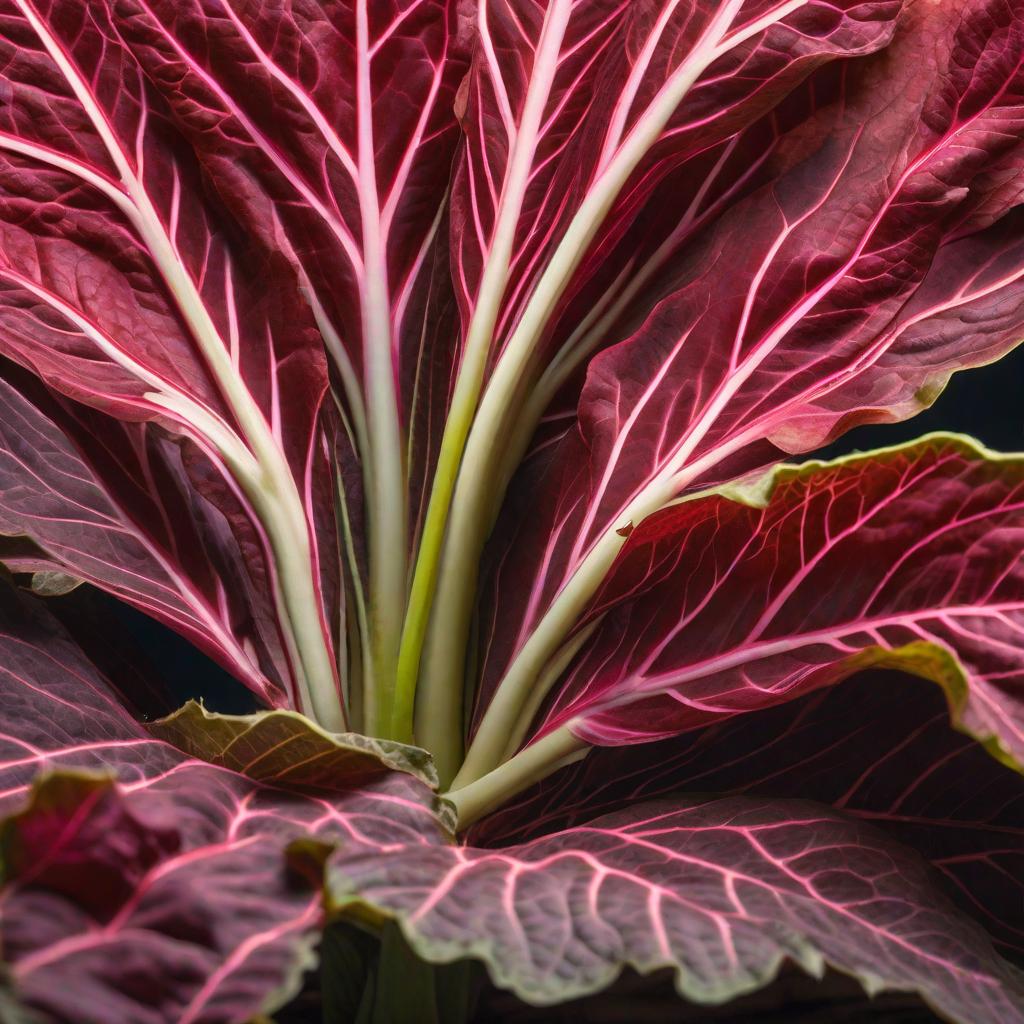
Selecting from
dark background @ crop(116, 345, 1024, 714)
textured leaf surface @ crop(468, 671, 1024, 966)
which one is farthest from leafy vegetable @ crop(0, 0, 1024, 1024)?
dark background @ crop(116, 345, 1024, 714)

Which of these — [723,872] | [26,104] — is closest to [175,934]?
[723,872]

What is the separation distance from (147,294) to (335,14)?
22cm

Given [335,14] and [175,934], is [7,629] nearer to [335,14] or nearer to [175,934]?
[175,934]

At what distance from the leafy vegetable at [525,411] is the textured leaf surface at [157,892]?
31 millimetres

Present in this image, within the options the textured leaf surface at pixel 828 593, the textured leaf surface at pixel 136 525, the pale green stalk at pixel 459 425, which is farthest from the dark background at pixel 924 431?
the textured leaf surface at pixel 828 593

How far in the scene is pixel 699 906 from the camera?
1.48 ft

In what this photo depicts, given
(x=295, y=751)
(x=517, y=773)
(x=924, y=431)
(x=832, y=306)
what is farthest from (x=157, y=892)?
(x=924, y=431)

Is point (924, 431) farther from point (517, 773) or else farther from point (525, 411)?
point (517, 773)

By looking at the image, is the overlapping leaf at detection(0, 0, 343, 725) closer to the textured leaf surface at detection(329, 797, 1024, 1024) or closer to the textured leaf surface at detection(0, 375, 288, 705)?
the textured leaf surface at detection(0, 375, 288, 705)

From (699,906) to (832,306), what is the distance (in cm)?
39

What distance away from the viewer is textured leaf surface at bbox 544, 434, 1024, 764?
51 centimetres

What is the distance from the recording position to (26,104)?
0.71 m

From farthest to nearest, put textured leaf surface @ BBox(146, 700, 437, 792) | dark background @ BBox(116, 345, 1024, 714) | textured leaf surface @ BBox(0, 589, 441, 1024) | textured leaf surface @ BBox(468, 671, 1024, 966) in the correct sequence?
1. dark background @ BBox(116, 345, 1024, 714)
2. textured leaf surface @ BBox(468, 671, 1024, 966)
3. textured leaf surface @ BBox(146, 700, 437, 792)
4. textured leaf surface @ BBox(0, 589, 441, 1024)

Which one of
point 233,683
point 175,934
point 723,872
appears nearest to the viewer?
point 175,934
